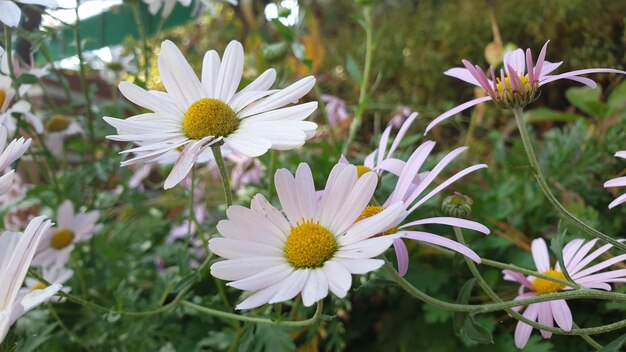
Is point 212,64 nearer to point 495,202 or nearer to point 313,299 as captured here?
point 313,299

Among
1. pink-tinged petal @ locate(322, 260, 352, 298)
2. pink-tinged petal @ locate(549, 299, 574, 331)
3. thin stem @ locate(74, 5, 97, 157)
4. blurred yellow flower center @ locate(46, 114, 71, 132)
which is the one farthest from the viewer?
blurred yellow flower center @ locate(46, 114, 71, 132)

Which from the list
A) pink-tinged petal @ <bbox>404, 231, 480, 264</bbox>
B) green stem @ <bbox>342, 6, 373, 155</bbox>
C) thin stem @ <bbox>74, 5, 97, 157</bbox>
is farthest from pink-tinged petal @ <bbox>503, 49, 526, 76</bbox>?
thin stem @ <bbox>74, 5, 97, 157</bbox>

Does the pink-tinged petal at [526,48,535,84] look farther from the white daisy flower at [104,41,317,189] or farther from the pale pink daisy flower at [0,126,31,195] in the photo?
the pale pink daisy flower at [0,126,31,195]

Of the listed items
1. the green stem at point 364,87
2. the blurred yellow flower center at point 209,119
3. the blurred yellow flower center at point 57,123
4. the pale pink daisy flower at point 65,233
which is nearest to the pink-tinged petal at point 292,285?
the blurred yellow flower center at point 209,119

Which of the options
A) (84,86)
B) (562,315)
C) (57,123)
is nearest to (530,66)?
(562,315)

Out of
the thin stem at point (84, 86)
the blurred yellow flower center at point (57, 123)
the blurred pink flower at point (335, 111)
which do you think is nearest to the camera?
the thin stem at point (84, 86)

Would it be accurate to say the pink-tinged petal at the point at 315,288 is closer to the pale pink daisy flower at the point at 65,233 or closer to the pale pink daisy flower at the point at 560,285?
the pale pink daisy flower at the point at 560,285

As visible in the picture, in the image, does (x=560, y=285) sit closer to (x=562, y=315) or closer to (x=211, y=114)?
(x=562, y=315)
